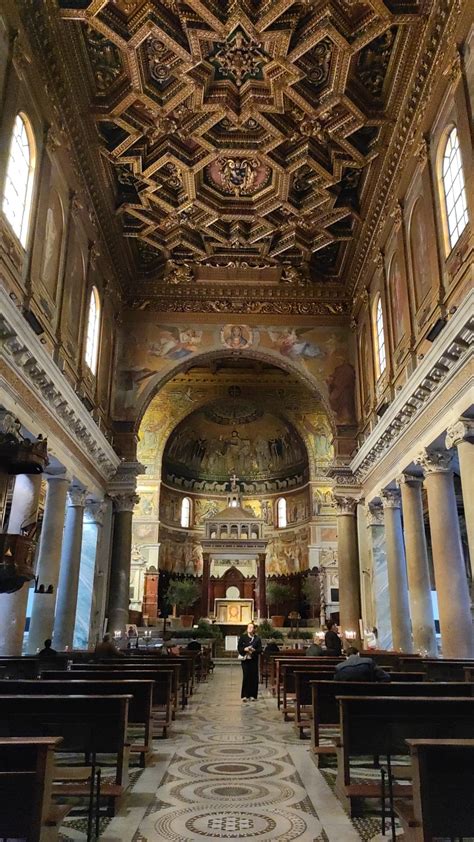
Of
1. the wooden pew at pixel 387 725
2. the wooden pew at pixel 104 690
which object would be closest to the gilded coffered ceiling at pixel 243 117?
the wooden pew at pixel 104 690

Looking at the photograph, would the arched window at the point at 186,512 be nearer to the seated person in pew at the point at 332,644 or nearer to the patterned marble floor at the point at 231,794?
the seated person in pew at the point at 332,644

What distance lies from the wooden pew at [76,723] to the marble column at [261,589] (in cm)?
2581

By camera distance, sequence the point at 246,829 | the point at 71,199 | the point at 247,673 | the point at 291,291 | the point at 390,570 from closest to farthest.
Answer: the point at 246,829 → the point at 247,673 → the point at 71,199 → the point at 390,570 → the point at 291,291

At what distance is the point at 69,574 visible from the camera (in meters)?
17.9

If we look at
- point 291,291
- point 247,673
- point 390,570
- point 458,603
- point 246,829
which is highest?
point 291,291

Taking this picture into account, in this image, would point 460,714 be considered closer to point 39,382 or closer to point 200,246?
point 39,382

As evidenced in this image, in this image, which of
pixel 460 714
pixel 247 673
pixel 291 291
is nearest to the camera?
pixel 460 714

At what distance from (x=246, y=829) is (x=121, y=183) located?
17.7m

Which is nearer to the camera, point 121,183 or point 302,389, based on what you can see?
point 121,183

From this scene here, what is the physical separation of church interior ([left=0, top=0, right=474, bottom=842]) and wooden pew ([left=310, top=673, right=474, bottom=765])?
0.13 feet

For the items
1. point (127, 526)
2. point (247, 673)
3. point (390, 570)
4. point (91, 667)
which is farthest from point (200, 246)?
point (91, 667)

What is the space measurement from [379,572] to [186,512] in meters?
18.3

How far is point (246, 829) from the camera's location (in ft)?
16.6

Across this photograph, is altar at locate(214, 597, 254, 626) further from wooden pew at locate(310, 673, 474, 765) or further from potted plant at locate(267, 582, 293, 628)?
wooden pew at locate(310, 673, 474, 765)
